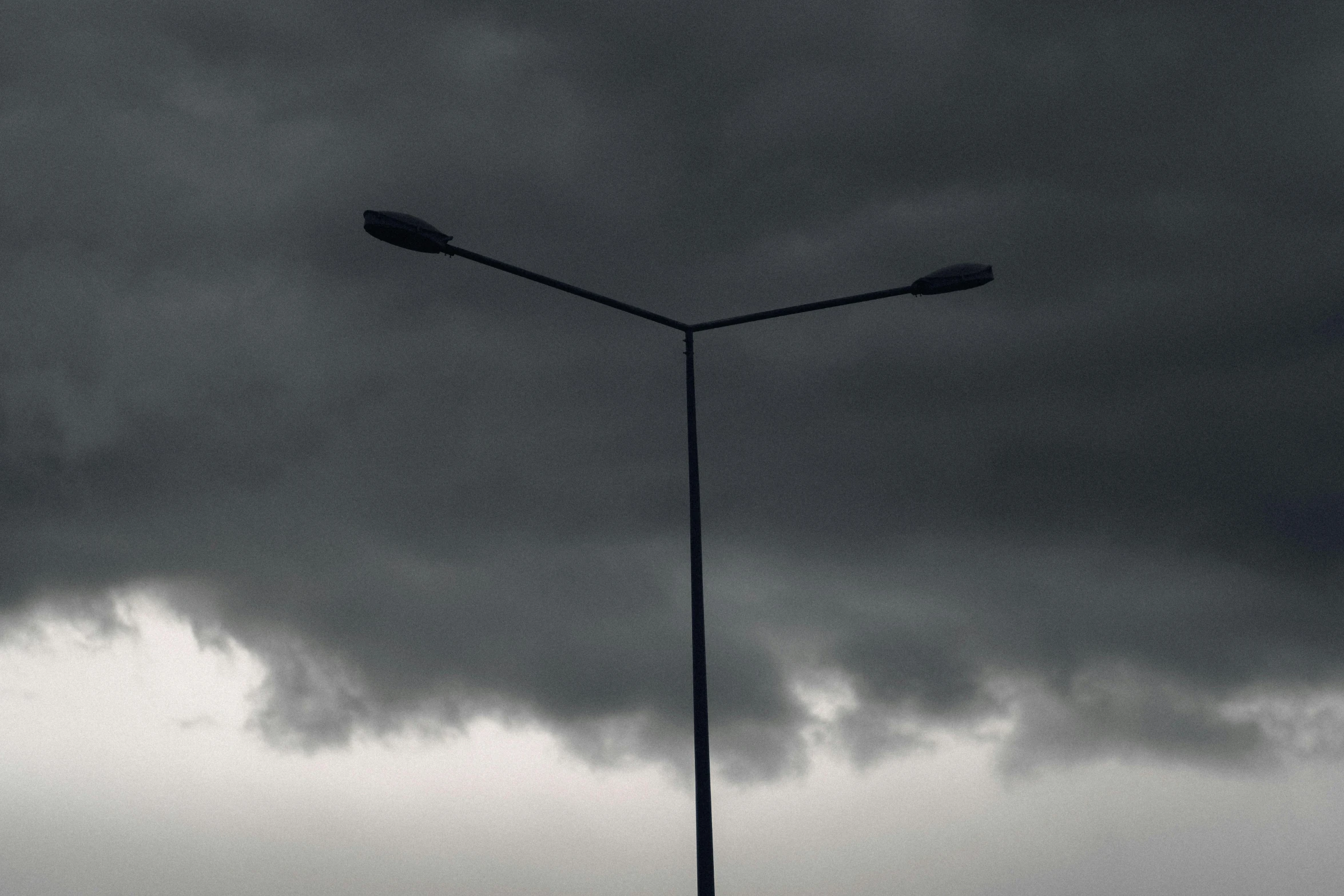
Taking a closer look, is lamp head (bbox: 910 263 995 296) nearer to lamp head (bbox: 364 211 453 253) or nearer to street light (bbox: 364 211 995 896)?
street light (bbox: 364 211 995 896)

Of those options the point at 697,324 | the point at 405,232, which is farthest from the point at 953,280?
the point at 405,232

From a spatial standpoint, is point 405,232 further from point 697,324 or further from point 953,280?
point 953,280

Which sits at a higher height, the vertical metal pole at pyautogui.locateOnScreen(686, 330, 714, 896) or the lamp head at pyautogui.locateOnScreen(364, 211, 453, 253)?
the lamp head at pyautogui.locateOnScreen(364, 211, 453, 253)

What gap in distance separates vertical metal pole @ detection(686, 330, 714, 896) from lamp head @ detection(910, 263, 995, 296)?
129 inches

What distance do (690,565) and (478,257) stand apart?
4968 millimetres

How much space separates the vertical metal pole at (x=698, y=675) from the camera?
2023 centimetres

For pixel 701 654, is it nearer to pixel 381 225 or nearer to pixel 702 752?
pixel 702 752

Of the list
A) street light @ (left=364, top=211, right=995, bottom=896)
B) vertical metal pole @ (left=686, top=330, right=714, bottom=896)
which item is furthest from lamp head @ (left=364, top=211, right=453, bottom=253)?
vertical metal pole @ (left=686, top=330, right=714, bottom=896)

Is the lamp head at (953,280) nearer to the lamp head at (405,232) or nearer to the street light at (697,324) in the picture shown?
the street light at (697,324)

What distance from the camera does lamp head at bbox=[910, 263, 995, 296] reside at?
2234 cm

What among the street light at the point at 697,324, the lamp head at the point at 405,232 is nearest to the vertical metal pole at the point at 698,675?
the street light at the point at 697,324

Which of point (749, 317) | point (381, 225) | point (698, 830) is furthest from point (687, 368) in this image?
point (698, 830)

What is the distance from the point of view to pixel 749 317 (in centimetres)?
2317

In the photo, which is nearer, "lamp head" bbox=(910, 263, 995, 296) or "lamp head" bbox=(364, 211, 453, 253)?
"lamp head" bbox=(364, 211, 453, 253)
